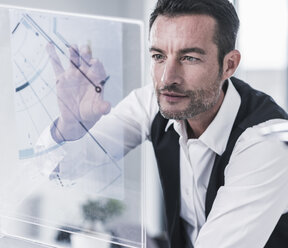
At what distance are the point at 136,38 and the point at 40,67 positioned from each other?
0.57 ft

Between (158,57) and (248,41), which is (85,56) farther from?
(248,41)

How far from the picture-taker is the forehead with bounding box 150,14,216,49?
804 mm

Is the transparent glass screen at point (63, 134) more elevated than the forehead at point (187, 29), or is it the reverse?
the forehead at point (187, 29)

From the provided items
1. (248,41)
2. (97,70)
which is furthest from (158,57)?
(248,41)

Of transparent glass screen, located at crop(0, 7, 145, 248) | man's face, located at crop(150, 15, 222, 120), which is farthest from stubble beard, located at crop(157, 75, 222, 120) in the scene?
transparent glass screen, located at crop(0, 7, 145, 248)

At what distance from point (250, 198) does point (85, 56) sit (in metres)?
0.37

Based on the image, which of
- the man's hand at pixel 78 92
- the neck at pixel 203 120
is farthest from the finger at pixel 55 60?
the neck at pixel 203 120

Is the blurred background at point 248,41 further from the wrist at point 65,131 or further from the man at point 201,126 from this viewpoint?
the wrist at point 65,131

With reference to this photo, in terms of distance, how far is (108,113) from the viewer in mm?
815

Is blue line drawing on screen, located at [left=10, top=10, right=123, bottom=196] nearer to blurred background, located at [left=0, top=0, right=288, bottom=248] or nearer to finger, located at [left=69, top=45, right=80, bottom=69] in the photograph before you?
finger, located at [left=69, top=45, right=80, bottom=69]

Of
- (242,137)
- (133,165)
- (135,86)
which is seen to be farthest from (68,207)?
(242,137)

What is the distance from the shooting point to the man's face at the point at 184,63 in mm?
807

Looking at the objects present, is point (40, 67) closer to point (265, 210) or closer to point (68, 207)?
point (68, 207)

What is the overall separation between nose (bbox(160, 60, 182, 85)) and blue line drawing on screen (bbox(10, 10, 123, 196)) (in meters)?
0.09
